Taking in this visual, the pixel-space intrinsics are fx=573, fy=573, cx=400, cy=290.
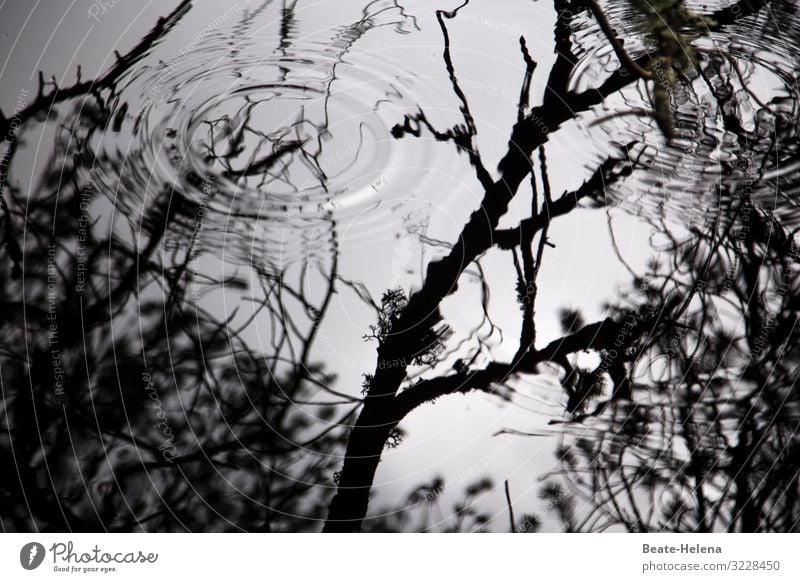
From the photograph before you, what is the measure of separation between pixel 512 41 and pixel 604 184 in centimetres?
18

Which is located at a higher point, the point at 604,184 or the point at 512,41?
the point at 512,41

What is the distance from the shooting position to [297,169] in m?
0.60
